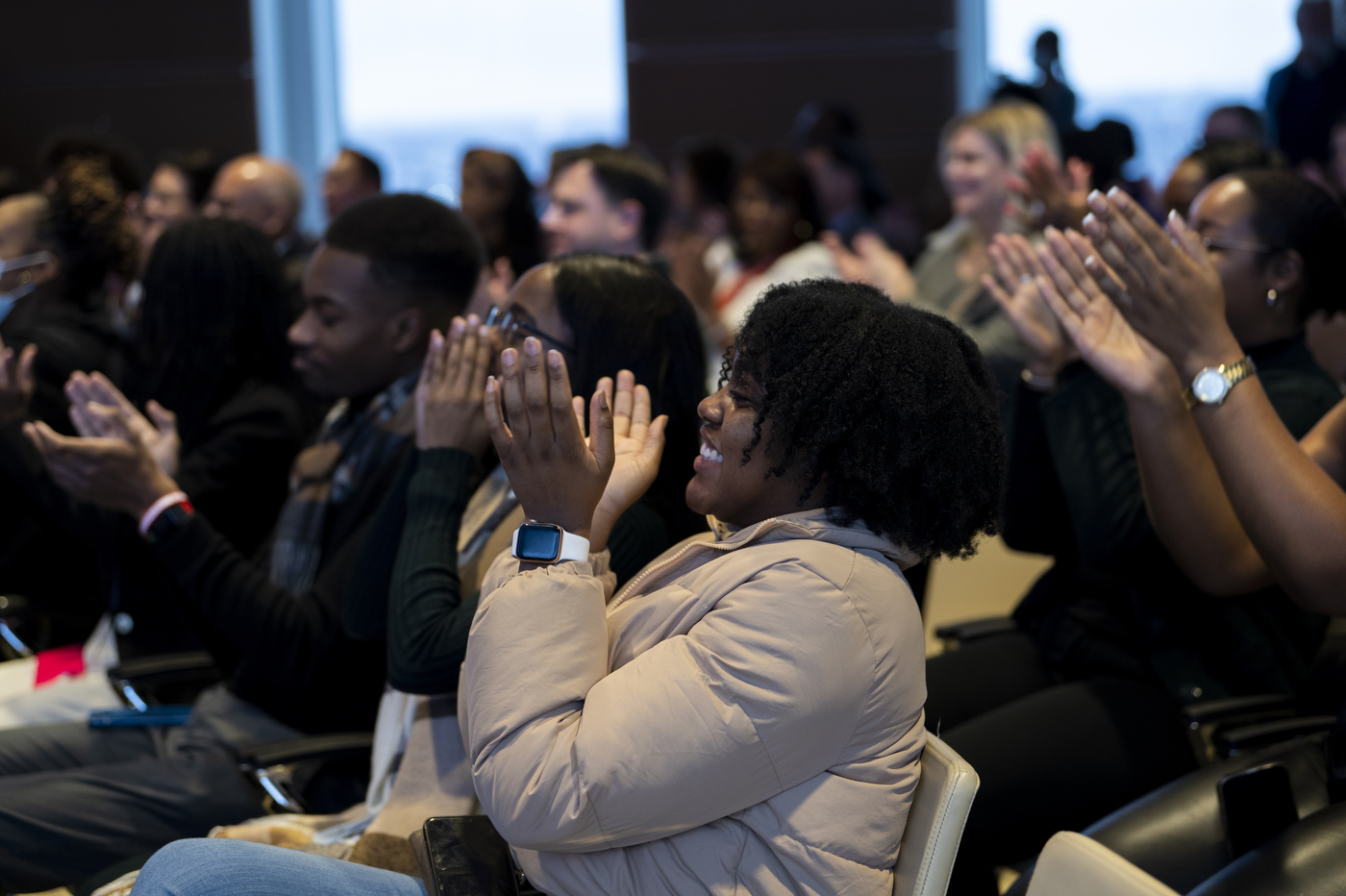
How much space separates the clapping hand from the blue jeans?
3.28ft

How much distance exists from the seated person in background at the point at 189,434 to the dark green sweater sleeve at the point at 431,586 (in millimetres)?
775

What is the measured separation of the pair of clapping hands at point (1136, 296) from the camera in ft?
5.16

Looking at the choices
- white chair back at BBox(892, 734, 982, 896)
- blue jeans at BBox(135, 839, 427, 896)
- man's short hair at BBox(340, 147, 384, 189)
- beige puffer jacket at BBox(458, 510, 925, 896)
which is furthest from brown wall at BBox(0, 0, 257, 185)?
white chair back at BBox(892, 734, 982, 896)

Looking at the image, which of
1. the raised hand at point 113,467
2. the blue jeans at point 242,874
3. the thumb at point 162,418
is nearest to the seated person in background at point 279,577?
the raised hand at point 113,467

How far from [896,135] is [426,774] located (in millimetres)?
6479

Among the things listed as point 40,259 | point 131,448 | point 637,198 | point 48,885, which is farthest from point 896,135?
point 48,885

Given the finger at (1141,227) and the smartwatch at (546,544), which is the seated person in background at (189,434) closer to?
the smartwatch at (546,544)

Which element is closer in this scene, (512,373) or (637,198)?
(512,373)

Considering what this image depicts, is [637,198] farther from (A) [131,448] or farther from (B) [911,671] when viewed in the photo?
(B) [911,671]

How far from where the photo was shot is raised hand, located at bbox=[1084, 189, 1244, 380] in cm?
157

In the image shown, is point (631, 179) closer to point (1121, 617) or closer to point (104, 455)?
point (104, 455)

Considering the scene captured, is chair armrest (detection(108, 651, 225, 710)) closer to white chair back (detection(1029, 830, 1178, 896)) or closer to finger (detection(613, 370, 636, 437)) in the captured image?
finger (detection(613, 370, 636, 437))

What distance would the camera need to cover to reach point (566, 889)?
1217mm

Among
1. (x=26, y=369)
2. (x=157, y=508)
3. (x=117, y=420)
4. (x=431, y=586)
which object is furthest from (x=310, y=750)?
(x=26, y=369)
